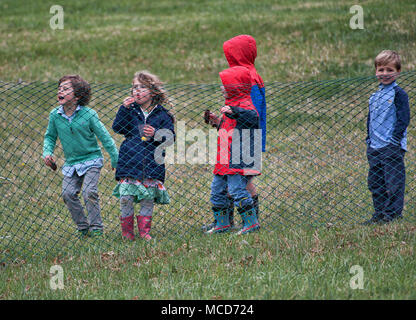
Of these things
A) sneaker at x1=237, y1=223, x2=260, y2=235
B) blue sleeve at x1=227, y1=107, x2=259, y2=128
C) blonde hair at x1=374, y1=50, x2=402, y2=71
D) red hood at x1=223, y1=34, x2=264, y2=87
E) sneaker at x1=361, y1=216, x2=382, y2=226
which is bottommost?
sneaker at x1=361, y1=216, x2=382, y2=226

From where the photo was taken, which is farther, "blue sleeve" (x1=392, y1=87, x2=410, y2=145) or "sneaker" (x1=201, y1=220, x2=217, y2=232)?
"sneaker" (x1=201, y1=220, x2=217, y2=232)

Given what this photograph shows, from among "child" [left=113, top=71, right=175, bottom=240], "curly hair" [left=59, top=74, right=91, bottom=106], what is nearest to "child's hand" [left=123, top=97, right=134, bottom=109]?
"child" [left=113, top=71, right=175, bottom=240]

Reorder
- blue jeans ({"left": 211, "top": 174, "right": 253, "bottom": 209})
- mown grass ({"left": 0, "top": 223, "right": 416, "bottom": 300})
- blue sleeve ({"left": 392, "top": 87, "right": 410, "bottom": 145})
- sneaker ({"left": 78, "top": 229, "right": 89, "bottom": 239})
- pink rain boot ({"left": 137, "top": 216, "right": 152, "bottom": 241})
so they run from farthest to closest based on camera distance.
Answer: sneaker ({"left": 78, "top": 229, "right": 89, "bottom": 239}) < pink rain boot ({"left": 137, "top": 216, "right": 152, "bottom": 241}) < blue sleeve ({"left": 392, "top": 87, "right": 410, "bottom": 145}) < blue jeans ({"left": 211, "top": 174, "right": 253, "bottom": 209}) < mown grass ({"left": 0, "top": 223, "right": 416, "bottom": 300})

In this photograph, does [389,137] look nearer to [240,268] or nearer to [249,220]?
[249,220]

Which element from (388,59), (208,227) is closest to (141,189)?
(208,227)

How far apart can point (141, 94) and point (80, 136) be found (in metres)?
0.69

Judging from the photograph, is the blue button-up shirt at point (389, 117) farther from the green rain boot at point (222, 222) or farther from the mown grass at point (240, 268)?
the green rain boot at point (222, 222)

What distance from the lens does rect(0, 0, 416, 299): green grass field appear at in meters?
3.56

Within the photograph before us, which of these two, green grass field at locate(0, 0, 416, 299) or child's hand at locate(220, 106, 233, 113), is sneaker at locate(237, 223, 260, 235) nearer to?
green grass field at locate(0, 0, 416, 299)

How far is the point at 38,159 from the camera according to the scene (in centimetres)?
801

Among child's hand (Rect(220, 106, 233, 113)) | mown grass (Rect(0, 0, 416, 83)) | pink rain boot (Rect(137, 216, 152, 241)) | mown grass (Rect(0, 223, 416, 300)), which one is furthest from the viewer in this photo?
mown grass (Rect(0, 0, 416, 83))

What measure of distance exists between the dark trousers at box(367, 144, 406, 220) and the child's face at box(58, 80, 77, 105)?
2727 millimetres

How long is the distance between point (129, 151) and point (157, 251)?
0.91 metres

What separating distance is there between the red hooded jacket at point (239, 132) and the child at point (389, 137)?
3.56 feet
